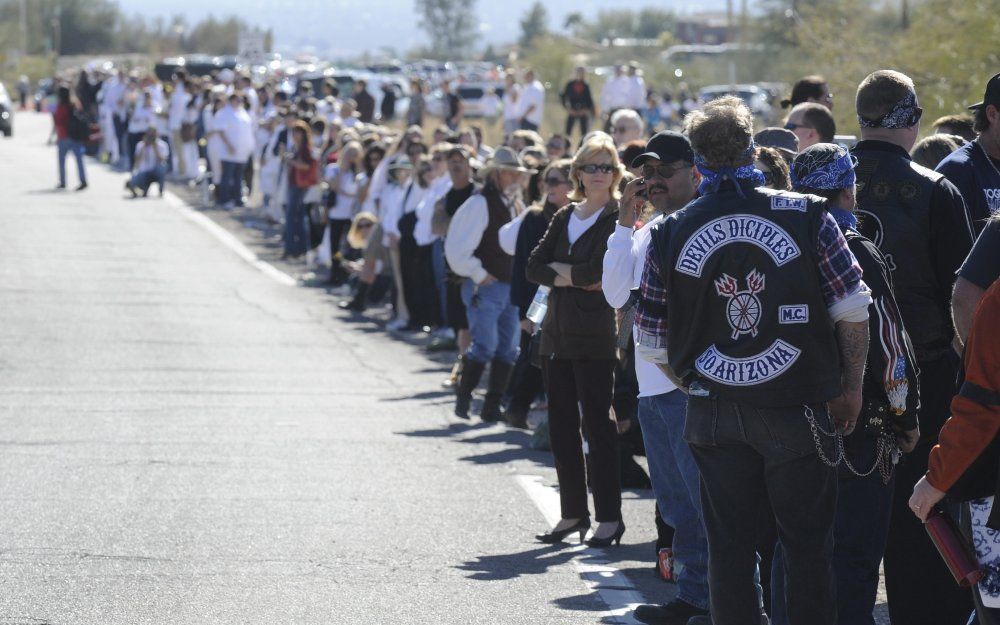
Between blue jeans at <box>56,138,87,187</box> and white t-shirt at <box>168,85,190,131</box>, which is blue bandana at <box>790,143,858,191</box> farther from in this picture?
white t-shirt at <box>168,85,190,131</box>

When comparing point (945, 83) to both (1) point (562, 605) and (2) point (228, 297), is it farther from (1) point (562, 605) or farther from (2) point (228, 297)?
(1) point (562, 605)

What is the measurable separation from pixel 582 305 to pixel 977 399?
12.4 ft

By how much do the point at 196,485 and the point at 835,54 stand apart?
13343 mm

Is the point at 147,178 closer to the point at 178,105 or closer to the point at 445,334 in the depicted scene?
the point at 178,105

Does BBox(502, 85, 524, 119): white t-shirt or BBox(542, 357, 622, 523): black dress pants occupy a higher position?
BBox(502, 85, 524, 119): white t-shirt

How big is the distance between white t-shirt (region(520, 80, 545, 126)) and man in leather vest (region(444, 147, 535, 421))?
61.5 feet

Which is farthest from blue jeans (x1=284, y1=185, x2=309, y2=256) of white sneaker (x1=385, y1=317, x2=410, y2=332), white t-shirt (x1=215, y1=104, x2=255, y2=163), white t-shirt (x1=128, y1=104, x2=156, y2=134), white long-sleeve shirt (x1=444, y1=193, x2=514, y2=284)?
white t-shirt (x1=128, y1=104, x2=156, y2=134)

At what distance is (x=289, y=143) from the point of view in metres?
23.8

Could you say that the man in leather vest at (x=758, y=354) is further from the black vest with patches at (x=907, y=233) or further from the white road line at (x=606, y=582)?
the white road line at (x=606, y=582)

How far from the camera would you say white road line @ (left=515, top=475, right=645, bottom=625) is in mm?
6617

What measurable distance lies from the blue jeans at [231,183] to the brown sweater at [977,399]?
25.0m

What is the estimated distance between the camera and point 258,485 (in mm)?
8891

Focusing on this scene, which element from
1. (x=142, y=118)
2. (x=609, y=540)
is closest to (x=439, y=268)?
(x=609, y=540)

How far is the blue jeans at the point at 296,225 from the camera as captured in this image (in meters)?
21.4
